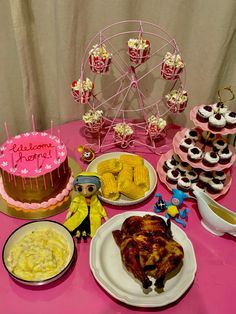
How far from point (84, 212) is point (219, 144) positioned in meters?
0.45

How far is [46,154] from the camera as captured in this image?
3.51 feet

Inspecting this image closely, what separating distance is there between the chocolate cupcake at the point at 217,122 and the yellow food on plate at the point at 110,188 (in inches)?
13.4

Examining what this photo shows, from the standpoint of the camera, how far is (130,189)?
1.08 metres

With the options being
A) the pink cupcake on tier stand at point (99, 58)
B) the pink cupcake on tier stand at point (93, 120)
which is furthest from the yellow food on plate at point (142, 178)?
the pink cupcake on tier stand at point (99, 58)

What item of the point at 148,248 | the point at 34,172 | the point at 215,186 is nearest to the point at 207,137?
the point at 215,186

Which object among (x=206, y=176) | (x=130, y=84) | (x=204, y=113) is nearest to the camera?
(x=204, y=113)

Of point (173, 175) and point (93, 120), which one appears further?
point (93, 120)

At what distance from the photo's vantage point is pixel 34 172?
3.33ft

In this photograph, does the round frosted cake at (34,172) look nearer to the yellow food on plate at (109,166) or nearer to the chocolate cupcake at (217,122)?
the yellow food on plate at (109,166)

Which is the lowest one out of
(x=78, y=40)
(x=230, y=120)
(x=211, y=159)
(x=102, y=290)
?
(x=102, y=290)

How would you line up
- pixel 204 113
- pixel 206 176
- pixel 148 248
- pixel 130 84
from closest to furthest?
pixel 148 248, pixel 204 113, pixel 206 176, pixel 130 84

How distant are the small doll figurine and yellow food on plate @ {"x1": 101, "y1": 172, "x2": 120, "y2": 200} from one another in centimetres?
4

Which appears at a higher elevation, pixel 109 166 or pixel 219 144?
pixel 219 144

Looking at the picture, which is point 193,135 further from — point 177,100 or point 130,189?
point 130,189
